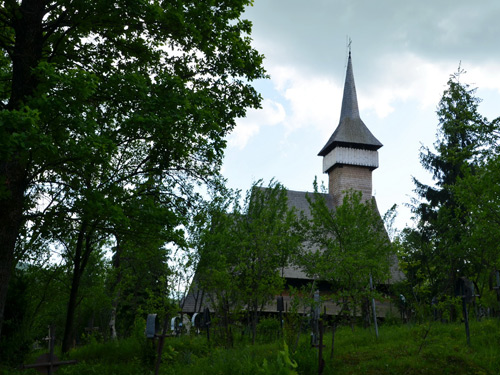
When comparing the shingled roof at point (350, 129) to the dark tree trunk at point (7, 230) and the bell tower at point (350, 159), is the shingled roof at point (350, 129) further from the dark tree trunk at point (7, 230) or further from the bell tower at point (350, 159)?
the dark tree trunk at point (7, 230)

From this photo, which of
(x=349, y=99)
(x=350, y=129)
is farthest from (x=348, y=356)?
(x=349, y=99)

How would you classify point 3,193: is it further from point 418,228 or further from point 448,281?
point 418,228

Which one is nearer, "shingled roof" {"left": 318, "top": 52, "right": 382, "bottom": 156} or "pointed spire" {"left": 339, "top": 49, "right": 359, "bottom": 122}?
"shingled roof" {"left": 318, "top": 52, "right": 382, "bottom": 156}

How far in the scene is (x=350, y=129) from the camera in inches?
1550

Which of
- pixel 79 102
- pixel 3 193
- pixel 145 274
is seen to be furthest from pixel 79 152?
pixel 145 274

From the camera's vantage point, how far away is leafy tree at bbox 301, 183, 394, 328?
1492 centimetres

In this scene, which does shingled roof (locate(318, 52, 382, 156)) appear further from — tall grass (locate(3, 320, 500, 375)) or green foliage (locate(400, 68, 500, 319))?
tall grass (locate(3, 320, 500, 375))

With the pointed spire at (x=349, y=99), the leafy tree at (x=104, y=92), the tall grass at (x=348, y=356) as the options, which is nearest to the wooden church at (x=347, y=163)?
the pointed spire at (x=349, y=99)

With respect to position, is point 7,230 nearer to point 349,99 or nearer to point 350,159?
point 350,159

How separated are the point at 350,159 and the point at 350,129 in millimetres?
2792

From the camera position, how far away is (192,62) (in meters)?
12.7

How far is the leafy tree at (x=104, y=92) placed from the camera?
8500 mm

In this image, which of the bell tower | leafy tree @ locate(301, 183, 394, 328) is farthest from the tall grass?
the bell tower

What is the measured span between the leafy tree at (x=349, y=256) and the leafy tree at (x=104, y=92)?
196 inches
